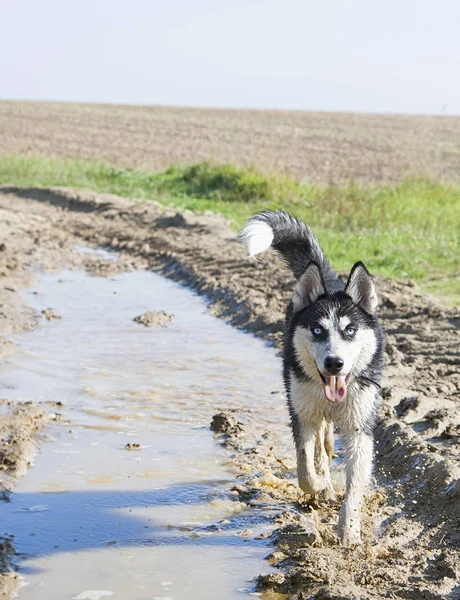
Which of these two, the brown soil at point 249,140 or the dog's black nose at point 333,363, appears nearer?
the dog's black nose at point 333,363

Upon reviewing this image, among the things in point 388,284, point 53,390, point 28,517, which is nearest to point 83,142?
point 388,284

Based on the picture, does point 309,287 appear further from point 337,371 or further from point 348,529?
point 348,529

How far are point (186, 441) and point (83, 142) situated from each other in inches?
1453

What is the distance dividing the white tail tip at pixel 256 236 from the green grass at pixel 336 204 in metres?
4.69

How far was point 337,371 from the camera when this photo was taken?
436 centimetres

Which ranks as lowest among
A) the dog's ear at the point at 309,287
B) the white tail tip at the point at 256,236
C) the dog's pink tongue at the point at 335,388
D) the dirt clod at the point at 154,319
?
the dirt clod at the point at 154,319

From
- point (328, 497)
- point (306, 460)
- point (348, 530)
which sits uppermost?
point (306, 460)

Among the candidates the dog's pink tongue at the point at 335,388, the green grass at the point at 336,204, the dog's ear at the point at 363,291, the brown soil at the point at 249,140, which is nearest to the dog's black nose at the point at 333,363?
the dog's pink tongue at the point at 335,388

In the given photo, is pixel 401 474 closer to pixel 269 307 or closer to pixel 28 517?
pixel 28 517

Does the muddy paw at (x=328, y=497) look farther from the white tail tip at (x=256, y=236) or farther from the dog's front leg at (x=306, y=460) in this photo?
the white tail tip at (x=256, y=236)

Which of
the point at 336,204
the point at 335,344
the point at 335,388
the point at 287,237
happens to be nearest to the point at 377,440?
the point at 287,237

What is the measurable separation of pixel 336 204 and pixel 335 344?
1259cm

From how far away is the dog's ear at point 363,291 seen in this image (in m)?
4.79

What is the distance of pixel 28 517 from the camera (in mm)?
5039
